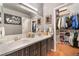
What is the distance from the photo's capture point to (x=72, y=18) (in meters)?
1.75

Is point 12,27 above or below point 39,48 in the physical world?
above

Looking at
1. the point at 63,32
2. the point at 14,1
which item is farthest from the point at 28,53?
the point at 14,1

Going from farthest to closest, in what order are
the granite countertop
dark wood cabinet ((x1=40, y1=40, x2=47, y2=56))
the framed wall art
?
dark wood cabinet ((x1=40, y1=40, x2=47, y2=56)) → the framed wall art → the granite countertop

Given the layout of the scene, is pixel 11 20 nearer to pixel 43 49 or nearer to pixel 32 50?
pixel 32 50

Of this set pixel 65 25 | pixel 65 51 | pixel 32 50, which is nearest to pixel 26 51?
pixel 32 50

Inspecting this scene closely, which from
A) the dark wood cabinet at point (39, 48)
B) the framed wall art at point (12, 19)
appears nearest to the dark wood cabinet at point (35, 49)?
the dark wood cabinet at point (39, 48)

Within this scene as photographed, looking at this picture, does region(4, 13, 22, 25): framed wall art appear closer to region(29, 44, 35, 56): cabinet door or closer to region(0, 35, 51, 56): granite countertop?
region(0, 35, 51, 56): granite countertop

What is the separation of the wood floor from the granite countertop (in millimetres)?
242

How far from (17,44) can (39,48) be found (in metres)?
0.33

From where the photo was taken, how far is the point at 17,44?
167 centimetres

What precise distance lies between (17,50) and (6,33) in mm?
279

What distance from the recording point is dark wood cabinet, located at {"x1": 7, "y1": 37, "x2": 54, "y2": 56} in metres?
1.70

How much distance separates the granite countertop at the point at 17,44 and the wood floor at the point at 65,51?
Result: 242 millimetres

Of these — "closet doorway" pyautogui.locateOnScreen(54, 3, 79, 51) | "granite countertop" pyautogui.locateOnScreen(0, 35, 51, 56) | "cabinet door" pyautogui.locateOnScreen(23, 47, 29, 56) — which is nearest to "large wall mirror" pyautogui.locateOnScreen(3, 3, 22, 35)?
"granite countertop" pyautogui.locateOnScreen(0, 35, 51, 56)
